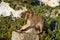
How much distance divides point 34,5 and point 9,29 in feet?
18.1

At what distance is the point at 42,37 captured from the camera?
462 inches

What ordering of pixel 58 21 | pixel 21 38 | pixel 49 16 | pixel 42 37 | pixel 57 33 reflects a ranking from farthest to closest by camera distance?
pixel 49 16, pixel 58 21, pixel 57 33, pixel 42 37, pixel 21 38

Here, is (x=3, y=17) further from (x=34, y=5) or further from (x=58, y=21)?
(x=34, y=5)

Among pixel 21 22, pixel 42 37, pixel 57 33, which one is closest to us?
pixel 42 37

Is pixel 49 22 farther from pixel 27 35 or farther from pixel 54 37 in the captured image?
pixel 27 35

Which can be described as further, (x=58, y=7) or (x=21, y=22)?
(x=58, y=7)

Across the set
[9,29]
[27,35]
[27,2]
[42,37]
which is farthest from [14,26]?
[27,2]

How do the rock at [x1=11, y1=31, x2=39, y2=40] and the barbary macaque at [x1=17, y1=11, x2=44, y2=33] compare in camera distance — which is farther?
the barbary macaque at [x1=17, y1=11, x2=44, y2=33]

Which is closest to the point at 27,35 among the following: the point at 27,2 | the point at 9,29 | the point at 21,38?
the point at 21,38

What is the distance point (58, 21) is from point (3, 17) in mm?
2452

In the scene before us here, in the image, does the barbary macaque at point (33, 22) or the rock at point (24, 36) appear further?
the barbary macaque at point (33, 22)

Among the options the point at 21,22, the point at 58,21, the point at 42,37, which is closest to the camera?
the point at 42,37

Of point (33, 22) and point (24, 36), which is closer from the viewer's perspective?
point (24, 36)

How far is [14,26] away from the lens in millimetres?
12922
